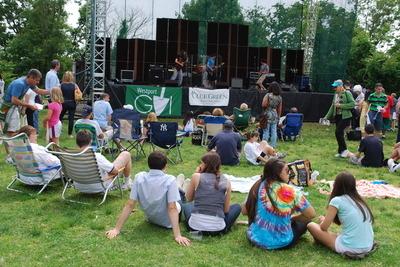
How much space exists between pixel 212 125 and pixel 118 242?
6.79 meters

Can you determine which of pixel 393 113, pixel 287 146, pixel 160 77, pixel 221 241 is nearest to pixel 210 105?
pixel 160 77

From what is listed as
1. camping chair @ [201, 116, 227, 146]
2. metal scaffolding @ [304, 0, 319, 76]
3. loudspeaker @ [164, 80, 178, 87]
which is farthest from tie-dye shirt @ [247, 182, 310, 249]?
metal scaffolding @ [304, 0, 319, 76]

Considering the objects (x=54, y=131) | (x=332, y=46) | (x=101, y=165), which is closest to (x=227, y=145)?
(x=54, y=131)

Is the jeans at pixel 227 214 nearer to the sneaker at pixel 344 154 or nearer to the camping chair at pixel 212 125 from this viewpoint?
the sneaker at pixel 344 154

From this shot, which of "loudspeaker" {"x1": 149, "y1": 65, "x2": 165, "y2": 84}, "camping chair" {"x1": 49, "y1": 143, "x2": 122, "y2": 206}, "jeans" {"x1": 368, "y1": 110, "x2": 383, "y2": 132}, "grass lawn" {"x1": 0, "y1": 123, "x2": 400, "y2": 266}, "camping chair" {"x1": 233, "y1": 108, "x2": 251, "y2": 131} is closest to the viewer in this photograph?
"grass lawn" {"x1": 0, "y1": 123, "x2": 400, "y2": 266}

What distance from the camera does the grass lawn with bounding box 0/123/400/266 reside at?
4.07 m

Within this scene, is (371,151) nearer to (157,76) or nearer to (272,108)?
(272,108)

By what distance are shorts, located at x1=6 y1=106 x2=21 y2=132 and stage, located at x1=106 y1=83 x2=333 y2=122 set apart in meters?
7.17

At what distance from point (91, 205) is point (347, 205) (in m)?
2.86

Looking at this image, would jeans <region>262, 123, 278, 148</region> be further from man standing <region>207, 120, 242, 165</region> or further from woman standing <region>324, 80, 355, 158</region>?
man standing <region>207, 120, 242, 165</region>

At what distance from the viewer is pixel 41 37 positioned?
114 feet

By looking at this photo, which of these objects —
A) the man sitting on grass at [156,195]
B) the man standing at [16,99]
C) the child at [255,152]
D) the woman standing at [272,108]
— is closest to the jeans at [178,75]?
the woman standing at [272,108]

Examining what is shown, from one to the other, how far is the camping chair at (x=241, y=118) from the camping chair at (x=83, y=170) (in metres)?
6.89

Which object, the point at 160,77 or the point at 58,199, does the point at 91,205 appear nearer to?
the point at 58,199
